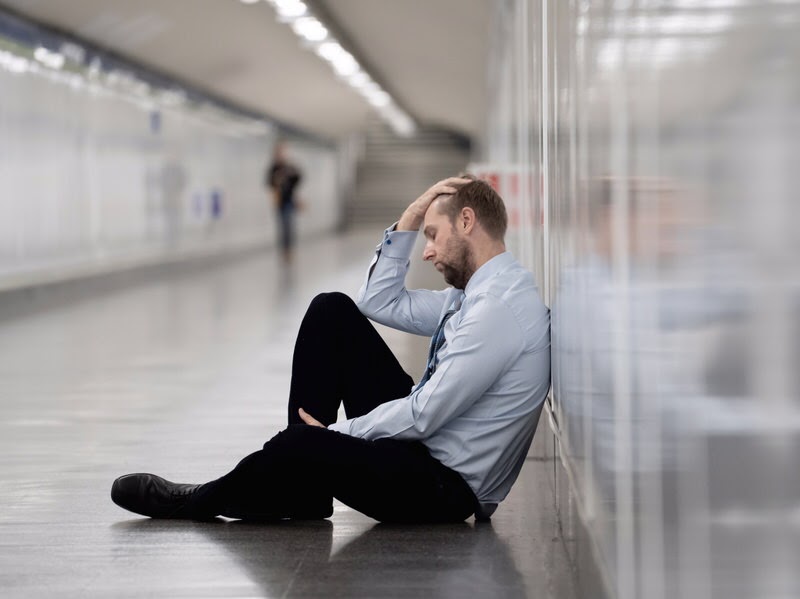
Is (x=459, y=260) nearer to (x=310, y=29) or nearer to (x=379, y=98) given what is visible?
(x=310, y=29)

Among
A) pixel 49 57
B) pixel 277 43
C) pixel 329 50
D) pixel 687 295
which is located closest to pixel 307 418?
pixel 687 295

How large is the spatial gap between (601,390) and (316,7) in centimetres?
1797

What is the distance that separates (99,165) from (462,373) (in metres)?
18.1

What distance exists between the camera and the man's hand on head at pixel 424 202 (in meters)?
4.62

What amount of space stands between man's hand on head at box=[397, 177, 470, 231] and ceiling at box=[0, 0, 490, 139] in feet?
42.7

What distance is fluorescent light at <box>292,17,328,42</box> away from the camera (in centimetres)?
2189

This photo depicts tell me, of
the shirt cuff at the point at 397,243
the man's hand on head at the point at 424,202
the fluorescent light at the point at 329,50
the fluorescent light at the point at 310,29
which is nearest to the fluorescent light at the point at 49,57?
the fluorescent light at the point at 310,29

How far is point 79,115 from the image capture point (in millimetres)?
20484

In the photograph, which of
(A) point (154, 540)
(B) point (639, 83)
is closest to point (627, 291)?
(B) point (639, 83)

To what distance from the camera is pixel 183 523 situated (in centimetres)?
468

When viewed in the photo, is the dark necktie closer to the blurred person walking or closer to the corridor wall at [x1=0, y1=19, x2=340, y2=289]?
the corridor wall at [x1=0, y1=19, x2=340, y2=289]

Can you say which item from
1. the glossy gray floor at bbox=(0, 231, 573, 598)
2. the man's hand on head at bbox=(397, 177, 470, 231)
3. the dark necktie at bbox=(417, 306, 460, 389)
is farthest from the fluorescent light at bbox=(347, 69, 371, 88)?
the dark necktie at bbox=(417, 306, 460, 389)

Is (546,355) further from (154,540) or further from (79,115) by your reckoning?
(79,115)

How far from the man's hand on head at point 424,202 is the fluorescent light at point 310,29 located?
55.8 feet
